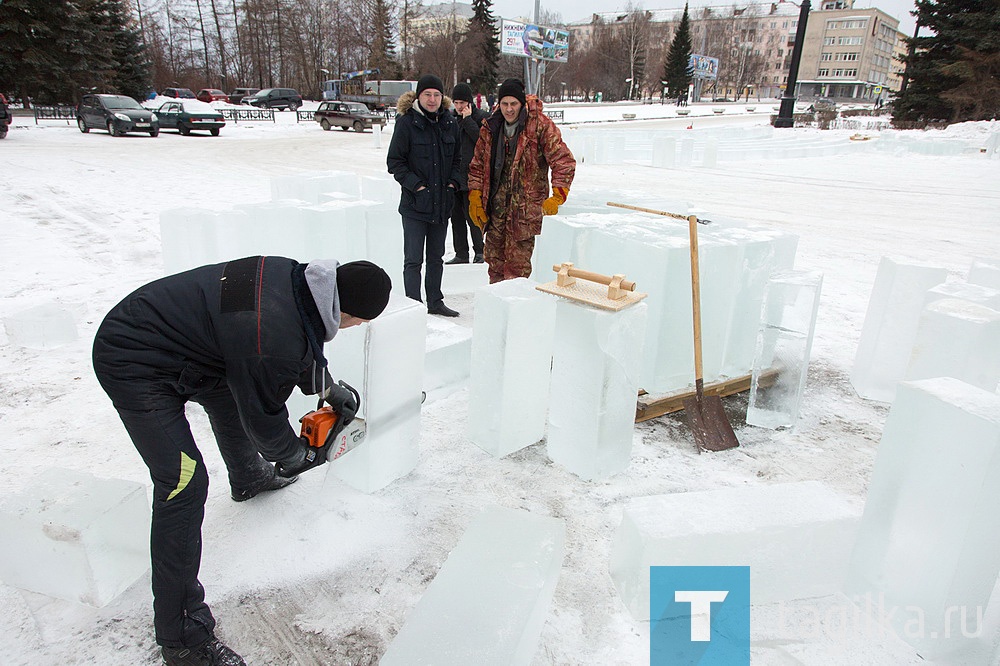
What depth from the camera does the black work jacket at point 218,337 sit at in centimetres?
165

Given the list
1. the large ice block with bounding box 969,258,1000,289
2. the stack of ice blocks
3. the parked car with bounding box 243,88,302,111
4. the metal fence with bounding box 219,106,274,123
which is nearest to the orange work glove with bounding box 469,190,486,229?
the stack of ice blocks

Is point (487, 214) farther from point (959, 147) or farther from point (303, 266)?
point (959, 147)

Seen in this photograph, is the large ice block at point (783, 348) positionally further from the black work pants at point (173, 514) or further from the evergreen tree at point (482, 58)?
the evergreen tree at point (482, 58)

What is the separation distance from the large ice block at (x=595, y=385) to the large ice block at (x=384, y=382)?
24.5 inches

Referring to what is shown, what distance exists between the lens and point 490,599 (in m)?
1.76

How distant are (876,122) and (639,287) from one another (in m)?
31.0

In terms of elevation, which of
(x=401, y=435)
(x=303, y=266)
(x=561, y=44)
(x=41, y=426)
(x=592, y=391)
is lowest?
(x=41, y=426)

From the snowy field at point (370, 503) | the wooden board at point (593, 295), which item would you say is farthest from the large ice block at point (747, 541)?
the wooden board at point (593, 295)

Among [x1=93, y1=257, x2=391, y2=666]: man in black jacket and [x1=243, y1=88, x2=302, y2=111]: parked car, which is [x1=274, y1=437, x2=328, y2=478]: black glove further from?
[x1=243, y1=88, x2=302, y2=111]: parked car

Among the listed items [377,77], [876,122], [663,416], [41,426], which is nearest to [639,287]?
[663,416]

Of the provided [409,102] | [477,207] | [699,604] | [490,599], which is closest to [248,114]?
[409,102]

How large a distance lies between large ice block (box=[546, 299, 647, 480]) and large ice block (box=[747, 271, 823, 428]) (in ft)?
2.99

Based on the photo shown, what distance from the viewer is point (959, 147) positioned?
16469mm

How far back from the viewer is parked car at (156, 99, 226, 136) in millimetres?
19391
